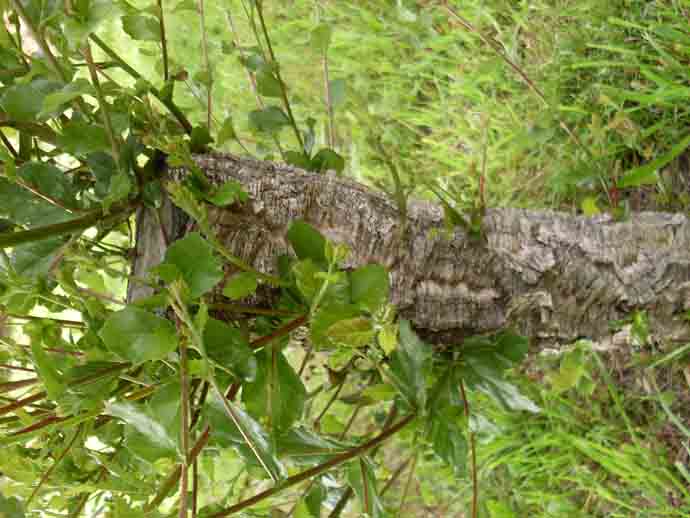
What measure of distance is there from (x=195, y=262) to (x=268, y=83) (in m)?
0.27

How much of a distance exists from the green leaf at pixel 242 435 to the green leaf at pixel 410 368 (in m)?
0.13

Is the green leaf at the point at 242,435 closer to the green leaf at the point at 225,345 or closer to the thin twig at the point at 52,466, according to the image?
the green leaf at the point at 225,345

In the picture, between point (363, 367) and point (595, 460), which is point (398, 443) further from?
point (363, 367)

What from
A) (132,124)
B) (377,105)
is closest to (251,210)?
(132,124)

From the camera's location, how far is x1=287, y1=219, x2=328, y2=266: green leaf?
46 centimetres

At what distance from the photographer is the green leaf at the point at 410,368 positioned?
0.52 metres

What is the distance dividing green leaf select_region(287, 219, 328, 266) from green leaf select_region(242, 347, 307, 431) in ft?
0.24

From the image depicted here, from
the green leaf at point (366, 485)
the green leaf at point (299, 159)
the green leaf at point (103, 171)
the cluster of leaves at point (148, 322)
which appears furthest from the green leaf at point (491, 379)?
the green leaf at point (103, 171)

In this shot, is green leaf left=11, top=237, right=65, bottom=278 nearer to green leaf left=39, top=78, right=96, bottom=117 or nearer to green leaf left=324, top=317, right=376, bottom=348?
green leaf left=39, top=78, right=96, bottom=117

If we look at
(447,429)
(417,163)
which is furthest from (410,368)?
(417,163)

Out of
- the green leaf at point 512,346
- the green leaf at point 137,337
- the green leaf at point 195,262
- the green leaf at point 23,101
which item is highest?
the green leaf at point 23,101

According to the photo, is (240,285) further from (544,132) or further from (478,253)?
(544,132)

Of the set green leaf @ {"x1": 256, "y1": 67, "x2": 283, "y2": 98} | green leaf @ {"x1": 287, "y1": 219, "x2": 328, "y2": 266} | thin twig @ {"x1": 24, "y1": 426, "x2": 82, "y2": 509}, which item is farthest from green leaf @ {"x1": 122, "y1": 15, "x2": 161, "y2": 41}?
thin twig @ {"x1": 24, "y1": 426, "x2": 82, "y2": 509}

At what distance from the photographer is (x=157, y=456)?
0.42m
